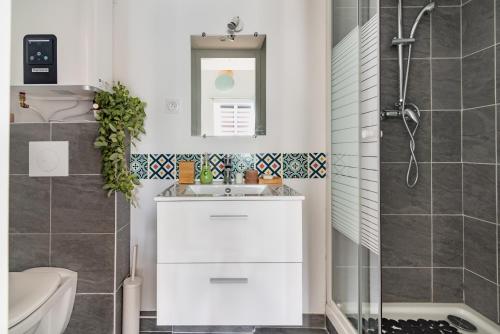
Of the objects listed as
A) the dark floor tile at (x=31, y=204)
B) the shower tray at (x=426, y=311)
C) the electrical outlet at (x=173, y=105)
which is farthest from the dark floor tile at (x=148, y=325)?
the shower tray at (x=426, y=311)

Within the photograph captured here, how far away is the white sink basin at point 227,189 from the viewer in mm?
1956

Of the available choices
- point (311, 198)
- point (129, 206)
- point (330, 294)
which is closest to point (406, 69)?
point (311, 198)

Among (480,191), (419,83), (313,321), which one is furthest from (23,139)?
(480,191)

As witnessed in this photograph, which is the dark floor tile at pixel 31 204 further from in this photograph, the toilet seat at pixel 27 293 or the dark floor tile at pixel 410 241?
the dark floor tile at pixel 410 241

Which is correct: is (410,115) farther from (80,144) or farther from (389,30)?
(80,144)

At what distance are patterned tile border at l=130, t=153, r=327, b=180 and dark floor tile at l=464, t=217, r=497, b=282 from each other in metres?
0.92

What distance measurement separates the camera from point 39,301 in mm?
1154

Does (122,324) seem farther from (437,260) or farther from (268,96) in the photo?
(437,260)

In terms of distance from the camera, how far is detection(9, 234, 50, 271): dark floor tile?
5.70 ft

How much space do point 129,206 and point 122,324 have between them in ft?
2.21

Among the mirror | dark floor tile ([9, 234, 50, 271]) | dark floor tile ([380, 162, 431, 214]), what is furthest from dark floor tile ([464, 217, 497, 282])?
dark floor tile ([9, 234, 50, 271])

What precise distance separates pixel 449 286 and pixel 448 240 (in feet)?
0.94

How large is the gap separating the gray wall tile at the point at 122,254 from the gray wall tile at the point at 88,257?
0.16 ft

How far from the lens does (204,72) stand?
2074mm
